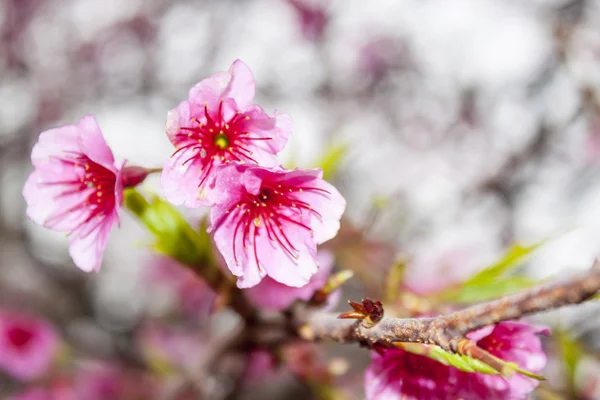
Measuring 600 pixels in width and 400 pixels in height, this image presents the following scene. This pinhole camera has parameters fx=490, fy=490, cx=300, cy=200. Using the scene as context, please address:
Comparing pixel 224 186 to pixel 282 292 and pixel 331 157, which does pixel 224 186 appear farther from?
pixel 331 157

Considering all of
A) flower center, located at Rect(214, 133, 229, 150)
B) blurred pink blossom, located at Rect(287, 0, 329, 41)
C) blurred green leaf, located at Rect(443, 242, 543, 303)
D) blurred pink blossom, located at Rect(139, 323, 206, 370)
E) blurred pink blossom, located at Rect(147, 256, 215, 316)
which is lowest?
flower center, located at Rect(214, 133, 229, 150)

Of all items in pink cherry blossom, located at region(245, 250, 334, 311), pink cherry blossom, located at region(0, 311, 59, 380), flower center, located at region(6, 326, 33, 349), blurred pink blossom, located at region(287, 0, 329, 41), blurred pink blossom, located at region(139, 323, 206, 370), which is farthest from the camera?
blurred pink blossom, located at region(287, 0, 329, 41)

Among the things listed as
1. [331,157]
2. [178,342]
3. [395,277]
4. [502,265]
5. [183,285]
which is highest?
[183,285]

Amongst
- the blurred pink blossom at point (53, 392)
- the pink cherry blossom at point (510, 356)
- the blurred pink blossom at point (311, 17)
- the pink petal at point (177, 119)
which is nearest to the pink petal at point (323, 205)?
the pink petal at point (177, 119)

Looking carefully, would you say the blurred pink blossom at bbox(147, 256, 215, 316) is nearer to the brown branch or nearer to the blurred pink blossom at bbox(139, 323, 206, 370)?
the blurred pink blossom at bbox(139, 323, 206, 370)

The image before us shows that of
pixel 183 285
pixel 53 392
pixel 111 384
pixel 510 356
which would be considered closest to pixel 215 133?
pixel 510 356

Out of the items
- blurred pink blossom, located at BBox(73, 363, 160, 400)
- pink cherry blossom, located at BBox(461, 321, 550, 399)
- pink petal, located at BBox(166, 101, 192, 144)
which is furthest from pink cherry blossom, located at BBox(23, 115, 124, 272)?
blurred pink blossom, located at BBox(73, 363, 160, 400)

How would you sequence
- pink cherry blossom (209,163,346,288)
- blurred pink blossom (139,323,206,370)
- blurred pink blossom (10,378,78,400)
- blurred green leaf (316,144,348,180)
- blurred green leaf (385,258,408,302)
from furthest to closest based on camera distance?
blurred pink blossom (139,323,206,370), blurred pink blossom (10,378,78,400), blurred green leaf (316,144,348,180), blurred green leaf (385,258,408,302), pink cherry blossom (209,163,346,288)

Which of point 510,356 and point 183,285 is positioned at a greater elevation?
point 183,285
